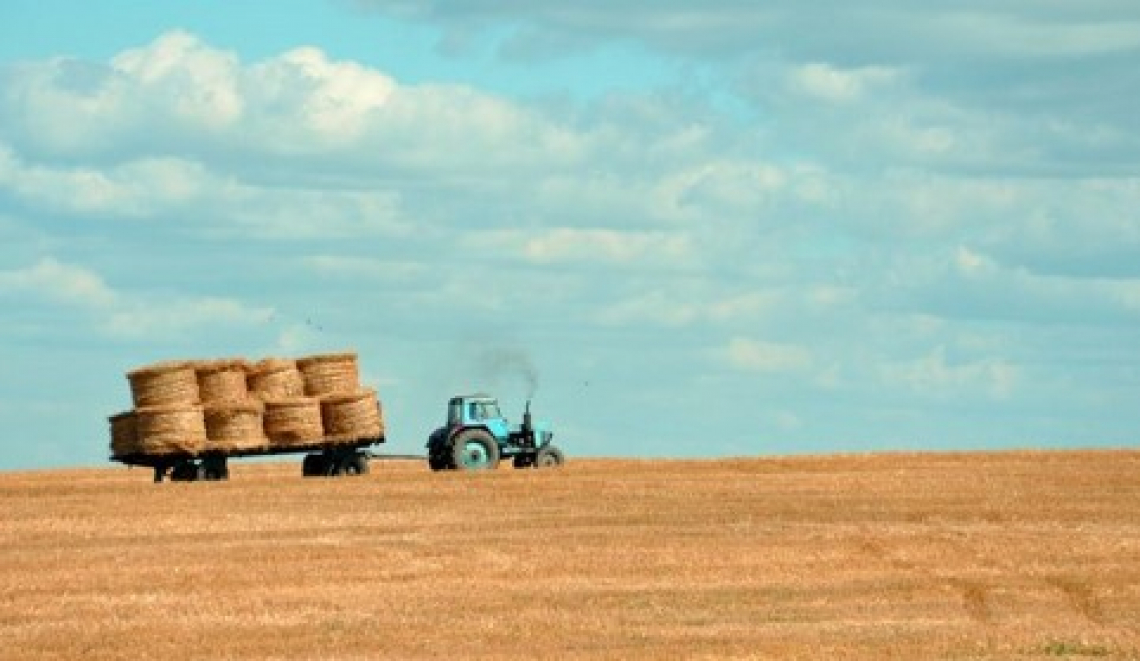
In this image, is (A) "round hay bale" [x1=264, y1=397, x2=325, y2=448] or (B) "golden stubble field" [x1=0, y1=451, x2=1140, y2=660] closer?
(B) "golden stubble field" [x1=0, y1=451, x2=1140, y2=660]

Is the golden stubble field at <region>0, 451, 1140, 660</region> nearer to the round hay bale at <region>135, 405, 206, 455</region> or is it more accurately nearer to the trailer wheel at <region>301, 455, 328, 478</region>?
the round hay bale at <region>135, 405, 206, 455</region>

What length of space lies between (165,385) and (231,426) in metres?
1.47

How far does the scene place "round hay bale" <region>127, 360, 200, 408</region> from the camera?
47500 millimetres

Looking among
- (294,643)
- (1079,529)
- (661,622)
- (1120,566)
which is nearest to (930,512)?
(1079,529)

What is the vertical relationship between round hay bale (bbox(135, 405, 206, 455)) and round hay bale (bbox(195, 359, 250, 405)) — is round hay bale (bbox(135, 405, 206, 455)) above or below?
below

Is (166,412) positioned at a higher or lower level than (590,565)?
higher

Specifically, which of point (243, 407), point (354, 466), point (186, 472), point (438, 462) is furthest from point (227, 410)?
point (438, 462)

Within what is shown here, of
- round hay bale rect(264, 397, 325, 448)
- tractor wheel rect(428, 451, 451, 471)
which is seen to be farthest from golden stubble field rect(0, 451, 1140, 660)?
tractor wheel rect(428, 451, 451, 471)

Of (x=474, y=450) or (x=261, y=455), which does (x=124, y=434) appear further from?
(x=474, y=450)

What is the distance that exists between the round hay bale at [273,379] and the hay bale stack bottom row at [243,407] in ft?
0.06

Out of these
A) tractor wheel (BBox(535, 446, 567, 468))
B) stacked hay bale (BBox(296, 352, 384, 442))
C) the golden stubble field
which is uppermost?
stacked hay bale (BBox(296, 352, 384, 442))

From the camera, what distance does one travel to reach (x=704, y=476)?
152 feet

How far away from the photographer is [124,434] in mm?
48469

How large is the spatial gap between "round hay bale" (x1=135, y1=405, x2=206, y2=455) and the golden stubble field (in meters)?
1.77
